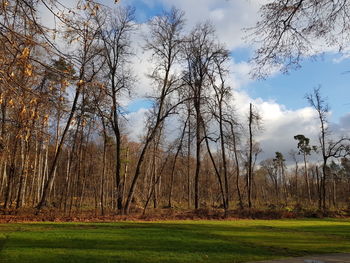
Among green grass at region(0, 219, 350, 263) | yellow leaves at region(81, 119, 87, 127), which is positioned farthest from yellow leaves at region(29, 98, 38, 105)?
green grass at region(0, 219, 350, 263)

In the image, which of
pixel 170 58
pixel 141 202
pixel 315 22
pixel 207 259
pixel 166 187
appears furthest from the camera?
pixel 166 187

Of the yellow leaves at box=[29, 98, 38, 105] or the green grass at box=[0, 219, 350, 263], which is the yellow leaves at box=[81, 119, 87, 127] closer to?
the yellow leaves at box=[29, 98, 38, 105]

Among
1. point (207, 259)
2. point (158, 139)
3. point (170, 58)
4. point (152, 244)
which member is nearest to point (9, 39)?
point (207, 259)

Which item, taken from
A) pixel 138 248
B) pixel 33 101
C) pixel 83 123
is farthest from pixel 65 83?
pixel 138 248

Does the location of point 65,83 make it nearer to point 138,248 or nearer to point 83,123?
point 83,123

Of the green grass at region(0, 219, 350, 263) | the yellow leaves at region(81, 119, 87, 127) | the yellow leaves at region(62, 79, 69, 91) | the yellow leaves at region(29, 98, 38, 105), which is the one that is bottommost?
the green grass at region(0, 219, 350, 263)

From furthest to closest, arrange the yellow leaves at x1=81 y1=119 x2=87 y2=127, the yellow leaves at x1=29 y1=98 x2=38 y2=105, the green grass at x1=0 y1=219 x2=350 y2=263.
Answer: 1. the green grass at x1=0 y1=219 x2=350 y2=263
2. the yellow leaves at x1=81 y1=119 x2=87 y2=127
3. the yellow leaves at x1=29 y1=98 x2=38 y2=105

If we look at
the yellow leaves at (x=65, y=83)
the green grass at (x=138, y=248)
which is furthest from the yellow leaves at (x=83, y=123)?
the green grass at (x=138, y=248)

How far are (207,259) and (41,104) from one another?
569 centimetres

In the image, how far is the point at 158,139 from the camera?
33906 mm

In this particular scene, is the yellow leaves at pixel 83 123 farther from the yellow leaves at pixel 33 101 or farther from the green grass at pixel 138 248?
the green grass at pixel 138 248

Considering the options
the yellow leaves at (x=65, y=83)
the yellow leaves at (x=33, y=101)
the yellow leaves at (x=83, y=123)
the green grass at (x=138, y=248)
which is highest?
the yellow leaves at (x=65, y=83)

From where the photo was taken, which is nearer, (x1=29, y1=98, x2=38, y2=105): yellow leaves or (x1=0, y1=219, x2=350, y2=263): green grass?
(x1=29, y1=98, x2=38, y2=105): yellow leaves

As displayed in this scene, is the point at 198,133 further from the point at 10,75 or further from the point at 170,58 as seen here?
the point at 10,75
